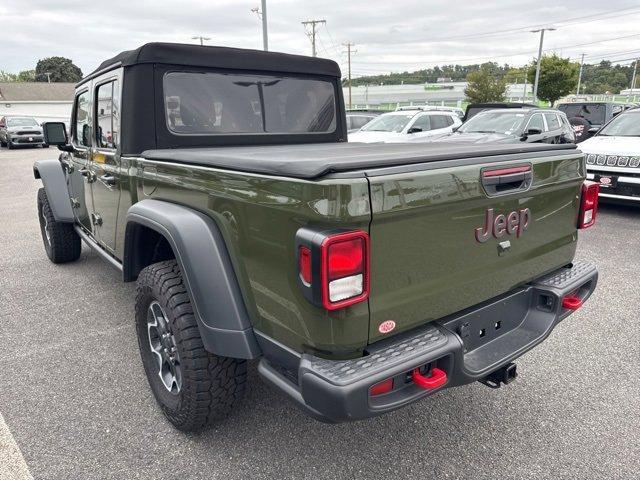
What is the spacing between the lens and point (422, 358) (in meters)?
1.84

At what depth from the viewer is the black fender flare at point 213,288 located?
6.89ft

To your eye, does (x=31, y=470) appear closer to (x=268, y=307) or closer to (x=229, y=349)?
(x=229, y=349)

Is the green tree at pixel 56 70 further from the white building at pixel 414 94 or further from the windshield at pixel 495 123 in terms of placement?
the windshield at pixel 495 123

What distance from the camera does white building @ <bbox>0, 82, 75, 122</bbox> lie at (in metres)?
45.1

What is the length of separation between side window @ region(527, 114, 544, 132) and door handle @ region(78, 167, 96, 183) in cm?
914

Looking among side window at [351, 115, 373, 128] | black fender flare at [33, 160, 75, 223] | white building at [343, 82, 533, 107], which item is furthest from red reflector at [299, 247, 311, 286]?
white building at [343, 82, 533, 107]

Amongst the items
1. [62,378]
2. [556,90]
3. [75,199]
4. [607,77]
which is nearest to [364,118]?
[75,199]

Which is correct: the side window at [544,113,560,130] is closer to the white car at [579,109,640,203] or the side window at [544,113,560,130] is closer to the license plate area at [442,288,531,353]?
the white car at [579,109,640,203]

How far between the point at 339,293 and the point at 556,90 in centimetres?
4812

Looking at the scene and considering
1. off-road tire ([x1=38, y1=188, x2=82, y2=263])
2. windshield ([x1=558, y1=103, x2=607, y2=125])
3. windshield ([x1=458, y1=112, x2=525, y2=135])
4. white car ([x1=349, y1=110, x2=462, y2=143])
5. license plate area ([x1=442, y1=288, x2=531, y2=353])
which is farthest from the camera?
windshield ([x1=558, y1=103, x2=607, y2=125])

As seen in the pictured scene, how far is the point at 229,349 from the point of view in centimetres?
211

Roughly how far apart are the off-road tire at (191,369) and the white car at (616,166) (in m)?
6.86

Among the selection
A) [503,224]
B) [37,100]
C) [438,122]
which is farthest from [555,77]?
[37,100]

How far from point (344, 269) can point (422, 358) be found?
1.62 feet
